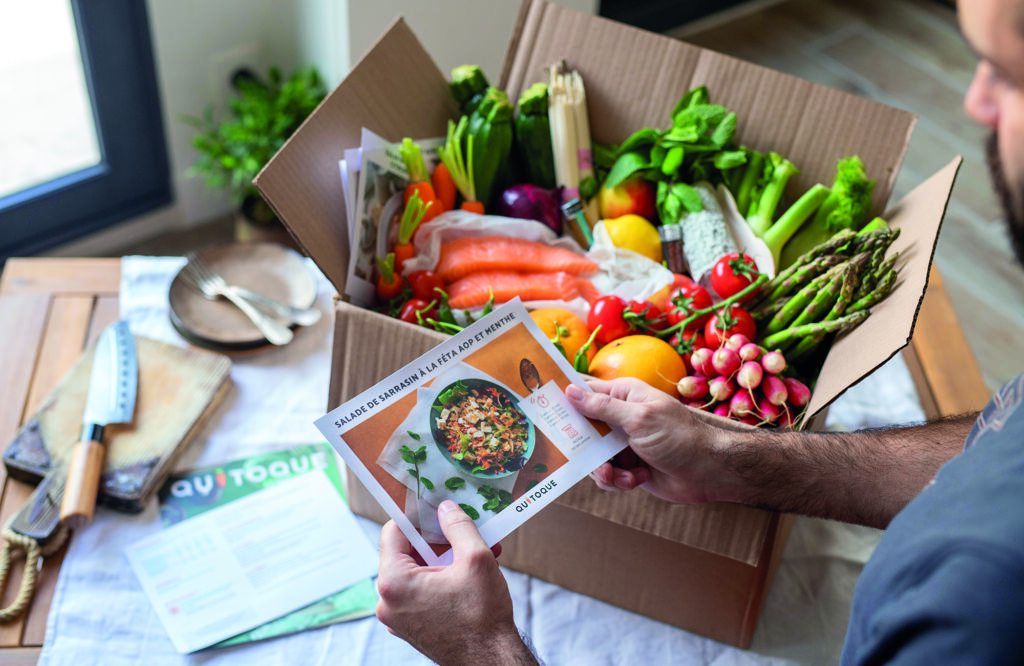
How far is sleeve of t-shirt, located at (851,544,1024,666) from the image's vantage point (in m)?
0.52

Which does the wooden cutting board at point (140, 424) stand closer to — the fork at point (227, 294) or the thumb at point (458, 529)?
the fork at point (227, 294)

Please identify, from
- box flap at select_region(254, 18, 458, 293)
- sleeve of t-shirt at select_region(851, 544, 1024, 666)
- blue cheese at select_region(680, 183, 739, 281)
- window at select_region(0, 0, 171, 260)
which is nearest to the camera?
sleeve of t-shirt at select_region(851, 544, 1024, 666)

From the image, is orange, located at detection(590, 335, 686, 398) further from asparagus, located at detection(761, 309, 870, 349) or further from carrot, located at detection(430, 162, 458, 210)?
carrot, located at detection(430, 162, 458, 210)

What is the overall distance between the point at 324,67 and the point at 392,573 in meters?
1.64

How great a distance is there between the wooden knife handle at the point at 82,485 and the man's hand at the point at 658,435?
0.65 m

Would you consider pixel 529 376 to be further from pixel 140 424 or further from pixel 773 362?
pixel 140 424

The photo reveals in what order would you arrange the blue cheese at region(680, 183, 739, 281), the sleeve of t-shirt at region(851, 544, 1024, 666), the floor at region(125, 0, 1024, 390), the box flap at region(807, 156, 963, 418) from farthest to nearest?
the floor at region(125, 0, 1024, 390)
the blue cheese at region(680, 183, 739, 281)
the box flap at region(807, 156, 963, 418)
the sleeve of t-shirt at region(851, 544, 1024, 666)

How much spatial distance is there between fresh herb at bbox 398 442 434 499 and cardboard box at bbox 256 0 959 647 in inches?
5.1

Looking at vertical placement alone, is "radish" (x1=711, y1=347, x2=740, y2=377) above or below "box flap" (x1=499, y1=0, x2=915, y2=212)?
below

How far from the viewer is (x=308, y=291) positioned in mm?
1390

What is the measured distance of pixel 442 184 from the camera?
122cm

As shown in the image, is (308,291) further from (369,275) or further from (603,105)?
(603,105)

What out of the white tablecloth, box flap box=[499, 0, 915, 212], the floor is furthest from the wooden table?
the floor

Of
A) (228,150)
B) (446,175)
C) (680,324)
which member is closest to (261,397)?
(446,175)
